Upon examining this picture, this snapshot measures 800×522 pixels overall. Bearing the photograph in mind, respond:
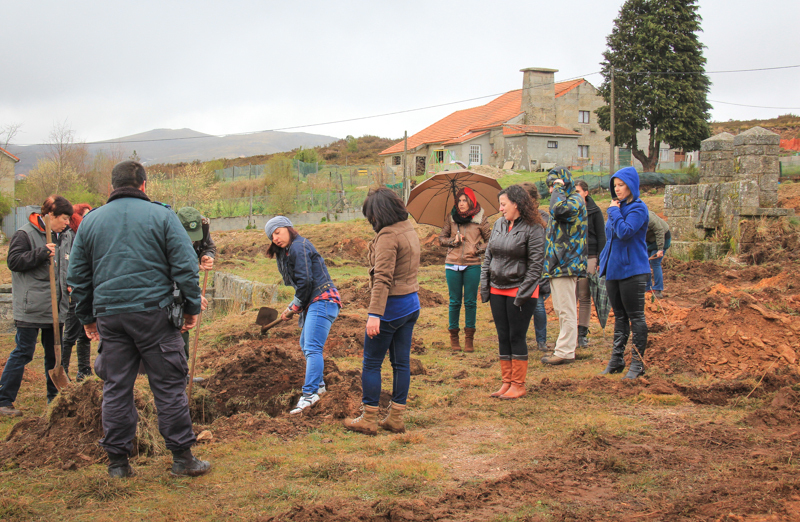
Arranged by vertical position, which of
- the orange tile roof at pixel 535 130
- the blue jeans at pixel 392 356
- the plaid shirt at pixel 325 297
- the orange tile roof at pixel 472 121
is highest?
the orange tile roof at pixel 472 121

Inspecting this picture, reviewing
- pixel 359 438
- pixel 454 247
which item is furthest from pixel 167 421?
pixel 454 247

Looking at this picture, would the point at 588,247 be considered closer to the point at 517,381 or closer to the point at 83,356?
the point at 517,381

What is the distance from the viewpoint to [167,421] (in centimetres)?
345

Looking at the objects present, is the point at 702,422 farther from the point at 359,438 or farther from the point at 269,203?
the point at 269,203

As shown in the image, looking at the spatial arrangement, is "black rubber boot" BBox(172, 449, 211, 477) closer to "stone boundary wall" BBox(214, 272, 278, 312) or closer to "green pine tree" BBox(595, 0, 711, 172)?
"stone boundary wall" BBox(214, 272, 278, 312)

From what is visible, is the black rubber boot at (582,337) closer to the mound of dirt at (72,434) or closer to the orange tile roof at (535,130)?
the mound of dirt at (72,434)

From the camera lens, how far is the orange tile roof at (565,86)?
44.0m

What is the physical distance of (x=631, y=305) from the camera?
531 cm

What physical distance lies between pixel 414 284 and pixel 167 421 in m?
1.89

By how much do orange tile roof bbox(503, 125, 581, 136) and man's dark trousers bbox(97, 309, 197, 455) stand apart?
39.0 meters

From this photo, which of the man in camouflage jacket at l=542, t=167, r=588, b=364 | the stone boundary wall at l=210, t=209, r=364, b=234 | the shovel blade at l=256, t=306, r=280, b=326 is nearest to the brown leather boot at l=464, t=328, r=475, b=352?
the man in camouflage jacket at l=542, t=167, r=588, b=364

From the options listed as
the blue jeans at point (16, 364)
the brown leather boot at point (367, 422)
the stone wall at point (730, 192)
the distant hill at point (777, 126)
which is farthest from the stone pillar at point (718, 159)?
the distant hill at point (777, 126)

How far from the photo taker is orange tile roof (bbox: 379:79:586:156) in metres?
43.7

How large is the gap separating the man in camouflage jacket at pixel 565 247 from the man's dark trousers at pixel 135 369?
379 cm
